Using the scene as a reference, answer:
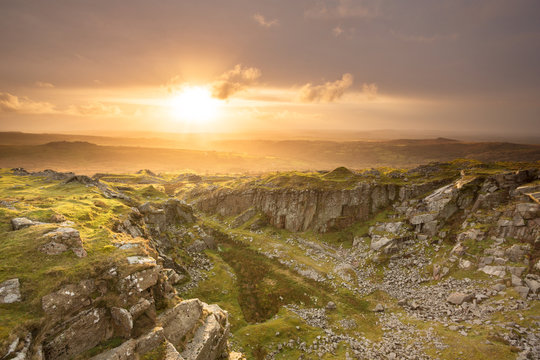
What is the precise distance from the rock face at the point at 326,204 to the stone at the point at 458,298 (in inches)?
1181

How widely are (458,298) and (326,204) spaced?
36.8 m

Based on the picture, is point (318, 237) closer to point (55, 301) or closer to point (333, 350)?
point (333, 350)

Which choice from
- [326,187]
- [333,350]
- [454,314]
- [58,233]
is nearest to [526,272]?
[454,314]

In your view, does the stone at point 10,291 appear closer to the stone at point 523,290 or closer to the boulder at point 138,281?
the boulder at point 138,281

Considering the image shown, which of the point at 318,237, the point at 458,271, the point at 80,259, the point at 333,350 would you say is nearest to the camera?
the point at 80,259

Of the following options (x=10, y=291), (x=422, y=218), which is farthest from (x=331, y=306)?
(x=10, y=291)

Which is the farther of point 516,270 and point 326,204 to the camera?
point 326,204

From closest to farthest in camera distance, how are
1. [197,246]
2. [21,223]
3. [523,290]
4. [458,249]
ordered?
1. [21,223]
2. [523,290]
3. [458,249]
4. [197,246]

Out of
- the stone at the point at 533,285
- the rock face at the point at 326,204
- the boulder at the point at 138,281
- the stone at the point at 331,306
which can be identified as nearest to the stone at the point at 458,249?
the stone at the point at 533,285

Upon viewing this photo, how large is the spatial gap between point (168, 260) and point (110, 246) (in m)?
18.0

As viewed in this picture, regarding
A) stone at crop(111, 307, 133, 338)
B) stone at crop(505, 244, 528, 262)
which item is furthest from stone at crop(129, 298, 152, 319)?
stone at crop(505, 244, 528, 262)

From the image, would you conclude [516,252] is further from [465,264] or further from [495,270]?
[465,264]

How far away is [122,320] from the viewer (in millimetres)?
18188

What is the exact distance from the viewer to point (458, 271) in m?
39.5
